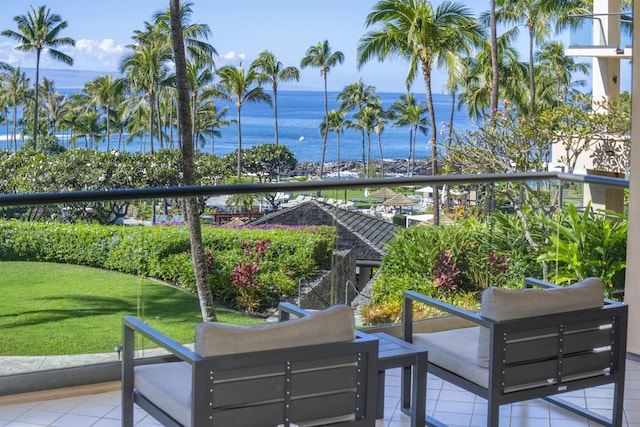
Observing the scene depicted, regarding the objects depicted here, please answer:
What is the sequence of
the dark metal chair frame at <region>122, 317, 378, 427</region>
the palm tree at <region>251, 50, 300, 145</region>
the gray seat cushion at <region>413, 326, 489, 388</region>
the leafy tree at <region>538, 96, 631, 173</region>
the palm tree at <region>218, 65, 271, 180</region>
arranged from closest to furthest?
the dark metal chair frame at <region>122, 317, 378, 427</region> → the gray seat cushion at <region>413, 326, 489, 388</region> → the leafy tree at <region>538, 96, 631, 173</region> → the palm tree at <region>218, 65, 271, 180</region> → the palm tree at <region>251, 50, 300, 145</region>

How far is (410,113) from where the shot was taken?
70.8 meters

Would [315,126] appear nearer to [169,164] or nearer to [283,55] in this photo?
[283,55]

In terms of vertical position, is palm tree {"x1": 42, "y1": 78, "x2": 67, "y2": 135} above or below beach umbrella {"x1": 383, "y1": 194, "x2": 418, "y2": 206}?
above

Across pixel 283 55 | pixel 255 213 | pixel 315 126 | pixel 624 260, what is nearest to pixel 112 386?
pixel 255 213

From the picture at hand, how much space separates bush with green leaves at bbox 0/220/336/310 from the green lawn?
0.06 m

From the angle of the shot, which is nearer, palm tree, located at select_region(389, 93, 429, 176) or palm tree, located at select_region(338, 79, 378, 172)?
palm tree, located at select_region(338, 79, 378, 172)

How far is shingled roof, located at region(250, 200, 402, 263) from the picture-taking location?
4.41 m

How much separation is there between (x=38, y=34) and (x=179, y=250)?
60373 mm

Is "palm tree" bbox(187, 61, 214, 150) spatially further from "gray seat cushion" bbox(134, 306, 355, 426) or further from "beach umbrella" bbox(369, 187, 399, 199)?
"gray seat cushion" bbox(134, 306, 355, 426)

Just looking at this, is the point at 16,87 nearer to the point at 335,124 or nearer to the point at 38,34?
the point at 38,34

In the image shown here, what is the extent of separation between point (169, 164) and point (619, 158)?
35777 mm

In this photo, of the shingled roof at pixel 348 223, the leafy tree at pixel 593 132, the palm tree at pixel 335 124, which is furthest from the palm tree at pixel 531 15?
the shingled roof at pixel 348 223

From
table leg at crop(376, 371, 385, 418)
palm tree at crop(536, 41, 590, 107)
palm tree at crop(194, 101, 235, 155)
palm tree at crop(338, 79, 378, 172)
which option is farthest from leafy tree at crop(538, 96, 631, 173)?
palm tree at crop(194, 101, 235, 155)

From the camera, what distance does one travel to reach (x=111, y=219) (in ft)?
13.2
